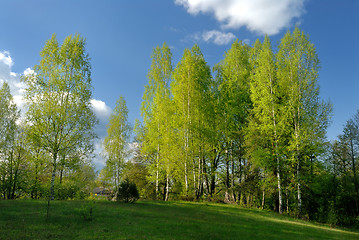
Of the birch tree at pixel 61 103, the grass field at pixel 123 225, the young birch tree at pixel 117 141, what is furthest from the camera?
the young birch tree at pixel 117 141

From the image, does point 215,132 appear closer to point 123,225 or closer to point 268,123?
point 268,123

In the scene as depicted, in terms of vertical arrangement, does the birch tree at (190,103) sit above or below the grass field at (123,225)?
above

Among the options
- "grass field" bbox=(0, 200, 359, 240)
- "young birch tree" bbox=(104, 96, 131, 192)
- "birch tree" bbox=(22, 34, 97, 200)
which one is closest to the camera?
"grass field" bbox=(0, 200, 359, 240)

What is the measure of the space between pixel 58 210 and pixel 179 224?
6.86 m

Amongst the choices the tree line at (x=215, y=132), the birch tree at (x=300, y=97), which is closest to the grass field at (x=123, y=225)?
the tree line at (x=215, y=132)

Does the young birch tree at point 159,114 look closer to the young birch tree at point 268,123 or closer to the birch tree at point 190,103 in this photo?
the birch tree at point 190,103

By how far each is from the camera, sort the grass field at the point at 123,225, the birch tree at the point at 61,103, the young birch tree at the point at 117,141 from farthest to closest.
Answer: the young birch tree at the point at 117,141 → the birch tree at the point at 61,103 → the grass field at the point at 123,225

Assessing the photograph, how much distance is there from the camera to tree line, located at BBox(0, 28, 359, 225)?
60.2ft

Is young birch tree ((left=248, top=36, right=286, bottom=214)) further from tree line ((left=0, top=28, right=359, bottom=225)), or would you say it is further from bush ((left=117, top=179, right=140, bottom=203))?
bush ((left=117, top=179, right=140, bottom=203))

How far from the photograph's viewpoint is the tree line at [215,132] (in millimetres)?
18344

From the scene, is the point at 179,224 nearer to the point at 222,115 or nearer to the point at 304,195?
the point at 222,115

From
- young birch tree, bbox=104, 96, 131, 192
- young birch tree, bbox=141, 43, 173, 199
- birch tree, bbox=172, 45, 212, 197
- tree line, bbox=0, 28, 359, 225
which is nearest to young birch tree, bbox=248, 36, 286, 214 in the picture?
tree line, bbox=0, 28, 359, 225

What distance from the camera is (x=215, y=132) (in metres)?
21.6

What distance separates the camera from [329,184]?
24781mm
